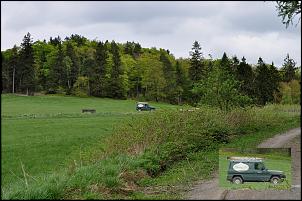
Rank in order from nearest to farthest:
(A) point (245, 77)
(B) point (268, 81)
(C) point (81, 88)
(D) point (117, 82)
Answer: (B) point (268, 81), (A) point (245, 77), (D) point (117, 82), (C) point (81, 88)

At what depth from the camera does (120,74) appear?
3462 inches

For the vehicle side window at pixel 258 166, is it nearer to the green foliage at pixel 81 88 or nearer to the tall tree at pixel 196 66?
the tall tree at pixel 196 66

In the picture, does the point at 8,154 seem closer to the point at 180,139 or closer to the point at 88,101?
the point at 180,139

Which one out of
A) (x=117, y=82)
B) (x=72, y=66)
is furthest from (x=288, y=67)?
(x=72, y=66)

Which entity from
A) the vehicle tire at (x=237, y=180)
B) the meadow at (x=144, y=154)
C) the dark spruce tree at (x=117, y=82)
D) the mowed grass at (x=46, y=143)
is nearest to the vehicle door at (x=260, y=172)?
the vehicle tire at (x=237, y=180)

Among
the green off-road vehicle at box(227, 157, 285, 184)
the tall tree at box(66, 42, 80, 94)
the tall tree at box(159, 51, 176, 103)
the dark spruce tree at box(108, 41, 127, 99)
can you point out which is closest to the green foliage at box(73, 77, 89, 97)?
the tall tree at box(66, 42, 80, 94)

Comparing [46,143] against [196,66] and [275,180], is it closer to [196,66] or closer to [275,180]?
[196,66]

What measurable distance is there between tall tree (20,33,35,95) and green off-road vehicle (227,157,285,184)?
6371 cm

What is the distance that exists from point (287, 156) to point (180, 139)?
407 inches

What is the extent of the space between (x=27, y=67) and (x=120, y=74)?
56.3 feet

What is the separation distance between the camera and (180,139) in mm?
17109

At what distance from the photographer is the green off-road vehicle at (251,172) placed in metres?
6.96

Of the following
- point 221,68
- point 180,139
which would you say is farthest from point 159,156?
point 221,68

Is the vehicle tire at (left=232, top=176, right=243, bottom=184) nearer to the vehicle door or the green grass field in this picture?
the green grass field
